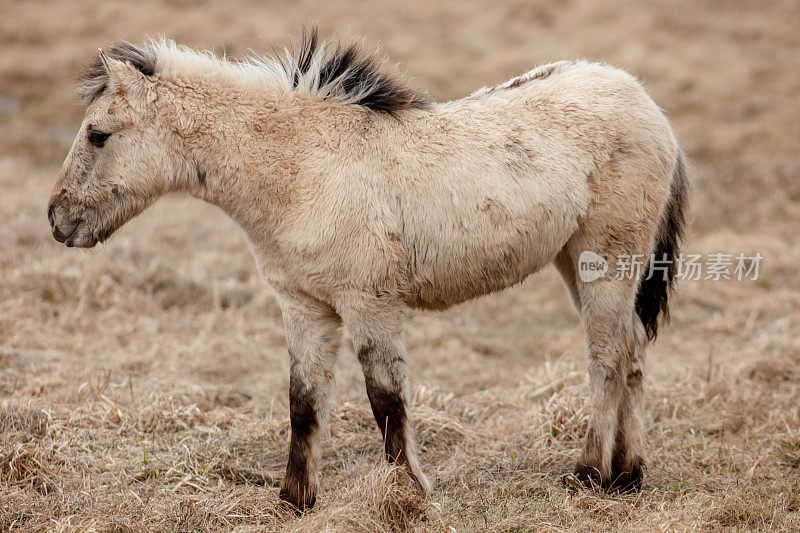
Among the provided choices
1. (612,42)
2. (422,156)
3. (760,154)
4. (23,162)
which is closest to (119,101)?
(422,156)

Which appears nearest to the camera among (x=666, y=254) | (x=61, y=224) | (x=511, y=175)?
(x=61, y=224)

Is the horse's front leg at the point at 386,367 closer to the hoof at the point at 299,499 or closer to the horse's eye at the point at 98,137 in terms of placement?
the hoof at the point at 299,499

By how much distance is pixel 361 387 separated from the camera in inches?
264

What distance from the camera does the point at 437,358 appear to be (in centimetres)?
753

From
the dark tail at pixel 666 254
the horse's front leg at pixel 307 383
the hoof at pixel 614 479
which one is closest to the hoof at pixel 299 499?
the horse's front leg at pixel 307 383

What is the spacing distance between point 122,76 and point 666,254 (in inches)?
143

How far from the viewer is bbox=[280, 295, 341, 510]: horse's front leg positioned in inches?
169

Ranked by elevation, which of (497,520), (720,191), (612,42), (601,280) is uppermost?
(612,42)

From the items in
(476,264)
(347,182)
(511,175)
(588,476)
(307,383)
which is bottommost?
(588,476)

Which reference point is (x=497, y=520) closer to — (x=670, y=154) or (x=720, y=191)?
(x=670, y=154)

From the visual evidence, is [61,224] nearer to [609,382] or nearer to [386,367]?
[386,367]

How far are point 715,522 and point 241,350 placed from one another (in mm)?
4629

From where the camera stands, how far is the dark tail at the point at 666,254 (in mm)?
5086

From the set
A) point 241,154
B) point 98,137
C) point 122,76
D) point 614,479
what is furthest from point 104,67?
point 614,479
